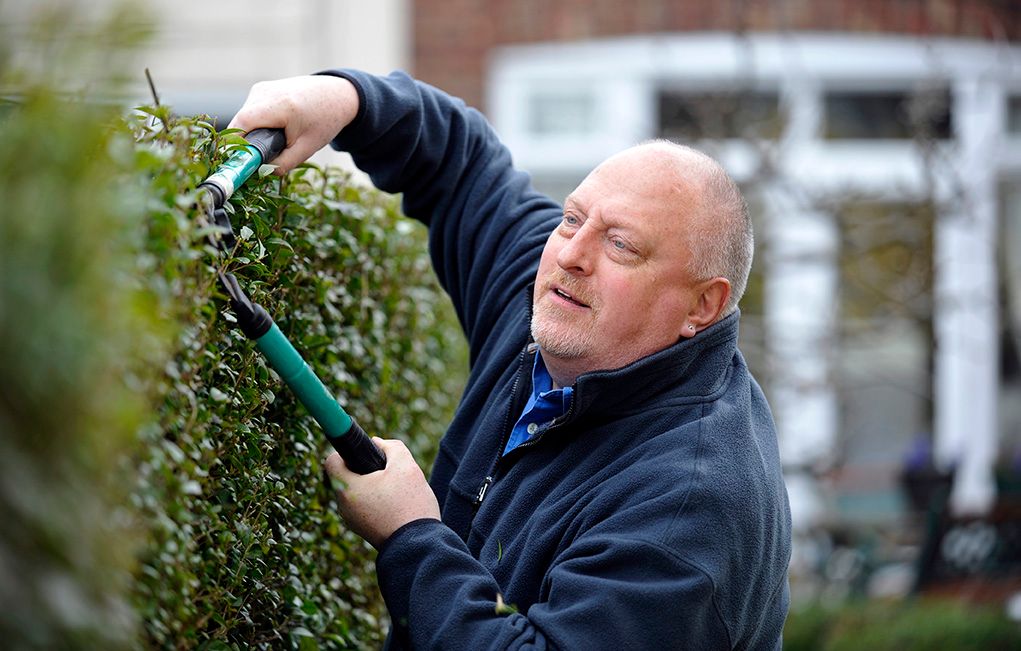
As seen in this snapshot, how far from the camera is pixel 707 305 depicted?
2.66 m

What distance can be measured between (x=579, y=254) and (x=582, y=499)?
492 millimetres

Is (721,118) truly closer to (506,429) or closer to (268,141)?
(506,429)

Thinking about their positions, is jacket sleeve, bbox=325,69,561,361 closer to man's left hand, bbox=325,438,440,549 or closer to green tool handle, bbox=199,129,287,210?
green tool handle, bbox=199,129,287,210

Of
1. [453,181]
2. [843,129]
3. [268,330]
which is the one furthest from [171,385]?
[843,129]

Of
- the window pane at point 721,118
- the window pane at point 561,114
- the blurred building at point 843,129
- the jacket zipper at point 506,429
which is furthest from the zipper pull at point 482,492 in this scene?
the window pane at point 561,114

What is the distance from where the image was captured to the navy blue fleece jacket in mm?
2199

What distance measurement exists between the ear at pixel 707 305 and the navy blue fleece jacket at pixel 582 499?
0.14ft

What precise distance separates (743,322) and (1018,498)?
215 cm

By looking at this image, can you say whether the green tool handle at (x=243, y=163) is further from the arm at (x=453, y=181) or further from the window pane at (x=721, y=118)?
the window pane at (x=721, y=118)

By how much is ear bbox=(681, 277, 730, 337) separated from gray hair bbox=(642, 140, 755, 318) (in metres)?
0.01

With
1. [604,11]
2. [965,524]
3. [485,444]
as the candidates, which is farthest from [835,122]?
[485,444]

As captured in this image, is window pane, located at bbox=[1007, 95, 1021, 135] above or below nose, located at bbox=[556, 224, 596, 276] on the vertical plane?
below

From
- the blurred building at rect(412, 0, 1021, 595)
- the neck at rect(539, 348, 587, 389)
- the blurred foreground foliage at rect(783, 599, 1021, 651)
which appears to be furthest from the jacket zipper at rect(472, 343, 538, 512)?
the blurred building at rect(412, 0, 1021, 595)

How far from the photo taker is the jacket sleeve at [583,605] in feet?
7.11
